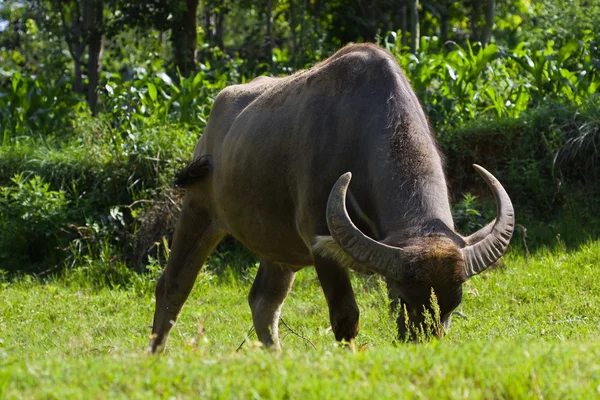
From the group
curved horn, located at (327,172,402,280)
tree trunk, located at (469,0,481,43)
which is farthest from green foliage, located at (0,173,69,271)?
tree trunk, located at (469,0,481,43)

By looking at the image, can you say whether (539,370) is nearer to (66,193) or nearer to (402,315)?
(402,315)

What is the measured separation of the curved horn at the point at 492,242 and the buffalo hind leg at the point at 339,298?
3.57 ft

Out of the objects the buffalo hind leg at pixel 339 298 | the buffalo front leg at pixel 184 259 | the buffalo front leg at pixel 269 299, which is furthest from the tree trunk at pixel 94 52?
the buffalo hind leg at pixel 339 298

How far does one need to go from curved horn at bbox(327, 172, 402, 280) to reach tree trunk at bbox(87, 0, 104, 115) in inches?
420

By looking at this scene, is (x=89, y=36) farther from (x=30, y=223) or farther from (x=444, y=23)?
(x=444, y=23)

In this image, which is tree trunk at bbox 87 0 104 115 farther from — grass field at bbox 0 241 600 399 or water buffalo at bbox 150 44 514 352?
water buffalo at bbox 150 44 514 352

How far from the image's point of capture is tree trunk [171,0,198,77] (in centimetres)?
1681

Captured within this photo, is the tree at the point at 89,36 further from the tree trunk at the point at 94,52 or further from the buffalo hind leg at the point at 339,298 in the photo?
the buffalo hind leg at the point at 339,298

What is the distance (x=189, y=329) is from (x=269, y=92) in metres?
2.64

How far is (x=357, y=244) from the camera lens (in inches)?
229

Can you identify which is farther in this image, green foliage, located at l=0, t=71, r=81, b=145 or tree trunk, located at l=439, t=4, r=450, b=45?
tree trunk, located at l=439, t=4, r=450, b=45

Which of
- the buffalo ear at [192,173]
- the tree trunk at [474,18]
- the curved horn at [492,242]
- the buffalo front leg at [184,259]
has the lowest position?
the tree trunk at [474,18]

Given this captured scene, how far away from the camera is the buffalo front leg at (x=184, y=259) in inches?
341

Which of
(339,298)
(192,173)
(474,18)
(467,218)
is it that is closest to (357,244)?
(339,298)
